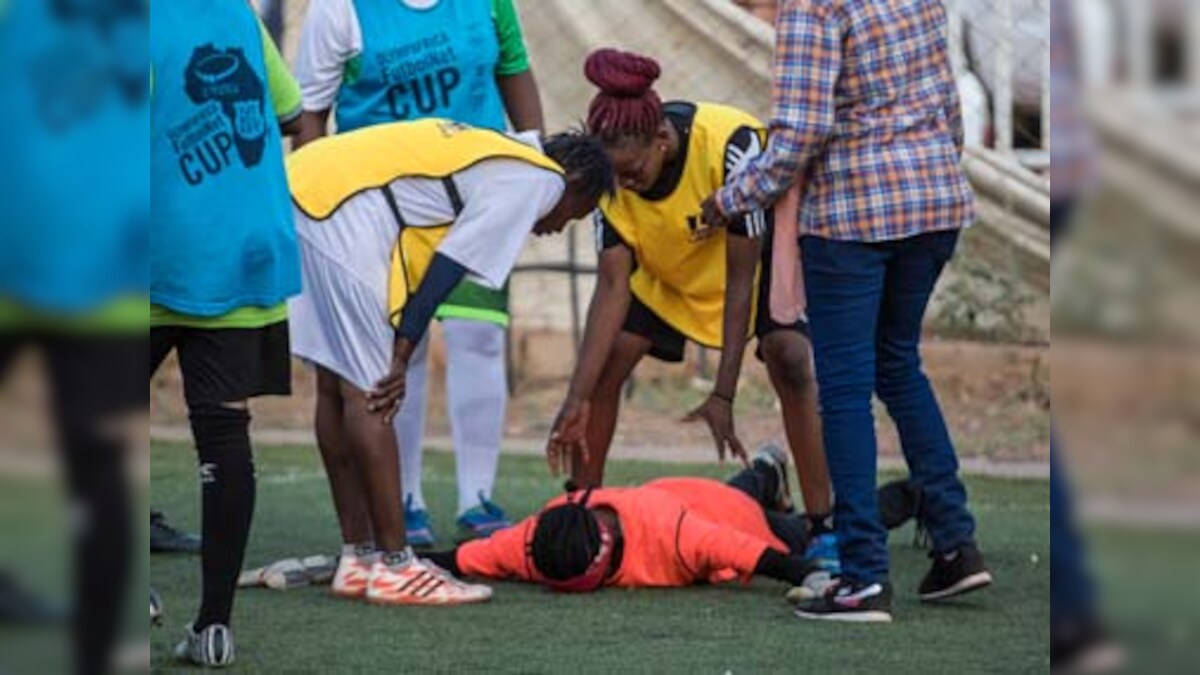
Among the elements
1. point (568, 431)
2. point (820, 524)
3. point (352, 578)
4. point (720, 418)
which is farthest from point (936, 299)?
point (352, 578)

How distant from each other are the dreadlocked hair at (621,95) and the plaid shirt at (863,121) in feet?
2.22

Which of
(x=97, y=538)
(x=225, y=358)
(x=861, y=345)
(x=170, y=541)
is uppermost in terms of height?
(x=97, y=538)

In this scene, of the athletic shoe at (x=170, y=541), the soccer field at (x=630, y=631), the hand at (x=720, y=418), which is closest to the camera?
the soccer field at (x=630, y=631)

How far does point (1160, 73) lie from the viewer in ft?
3.79

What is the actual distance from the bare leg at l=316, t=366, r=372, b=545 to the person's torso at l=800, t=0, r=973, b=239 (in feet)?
4.86

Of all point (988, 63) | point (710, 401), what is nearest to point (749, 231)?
point (710, 401)

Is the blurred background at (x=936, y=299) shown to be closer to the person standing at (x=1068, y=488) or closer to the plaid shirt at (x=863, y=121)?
the person standing at (x=1068, y=488)

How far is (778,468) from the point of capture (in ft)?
22.1

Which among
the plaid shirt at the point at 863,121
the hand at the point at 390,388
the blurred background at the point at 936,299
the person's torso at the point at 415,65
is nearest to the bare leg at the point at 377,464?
the hand at the point at 390,388

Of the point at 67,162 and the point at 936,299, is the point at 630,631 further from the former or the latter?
the point at 936,299

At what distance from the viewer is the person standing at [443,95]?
6.68m

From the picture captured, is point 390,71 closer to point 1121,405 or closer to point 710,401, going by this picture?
point 710,401

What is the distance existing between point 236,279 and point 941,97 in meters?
1.85

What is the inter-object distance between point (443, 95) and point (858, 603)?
230 cm
